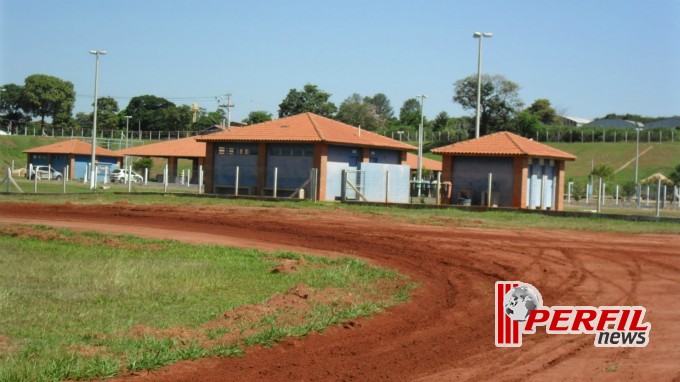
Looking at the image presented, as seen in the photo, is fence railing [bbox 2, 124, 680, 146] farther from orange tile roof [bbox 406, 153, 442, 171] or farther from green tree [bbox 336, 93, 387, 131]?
orange tile roof [bbox 406, 153, 442, 171]

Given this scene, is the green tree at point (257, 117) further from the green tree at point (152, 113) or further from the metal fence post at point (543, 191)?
the metal fence post at point (543, 191)

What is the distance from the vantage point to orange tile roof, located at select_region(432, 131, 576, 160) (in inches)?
1687

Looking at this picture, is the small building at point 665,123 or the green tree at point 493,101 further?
the small building at point 665,123

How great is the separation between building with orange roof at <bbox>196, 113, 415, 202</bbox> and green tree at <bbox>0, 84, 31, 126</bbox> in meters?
68.2

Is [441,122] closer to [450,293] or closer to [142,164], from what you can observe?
[142,164]

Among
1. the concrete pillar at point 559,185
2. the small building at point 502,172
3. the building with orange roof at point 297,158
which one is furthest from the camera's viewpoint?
the concrete pillar at point 559,185

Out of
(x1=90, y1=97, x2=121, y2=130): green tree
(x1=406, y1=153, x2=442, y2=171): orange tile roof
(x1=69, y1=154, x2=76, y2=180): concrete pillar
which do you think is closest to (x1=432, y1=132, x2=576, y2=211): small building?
(x1=406, y1=153, x2=442, y2=171): orange tile roof

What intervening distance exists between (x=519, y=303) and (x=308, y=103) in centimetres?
9308

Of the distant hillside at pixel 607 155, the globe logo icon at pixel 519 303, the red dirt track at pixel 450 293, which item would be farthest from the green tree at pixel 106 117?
the globe logo icon at pixel 519 303

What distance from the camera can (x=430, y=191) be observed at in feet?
177

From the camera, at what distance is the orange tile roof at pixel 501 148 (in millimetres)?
42856

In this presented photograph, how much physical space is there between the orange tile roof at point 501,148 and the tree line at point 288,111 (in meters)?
39.6

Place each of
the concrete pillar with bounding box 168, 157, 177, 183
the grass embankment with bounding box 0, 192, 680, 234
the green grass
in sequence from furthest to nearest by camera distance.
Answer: the green grass → the concrete pillar with bounding box 168, 157, 177, 183 → the grass embankment with bounding box 0, 192, 680, 234

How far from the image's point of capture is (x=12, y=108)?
114 metres
